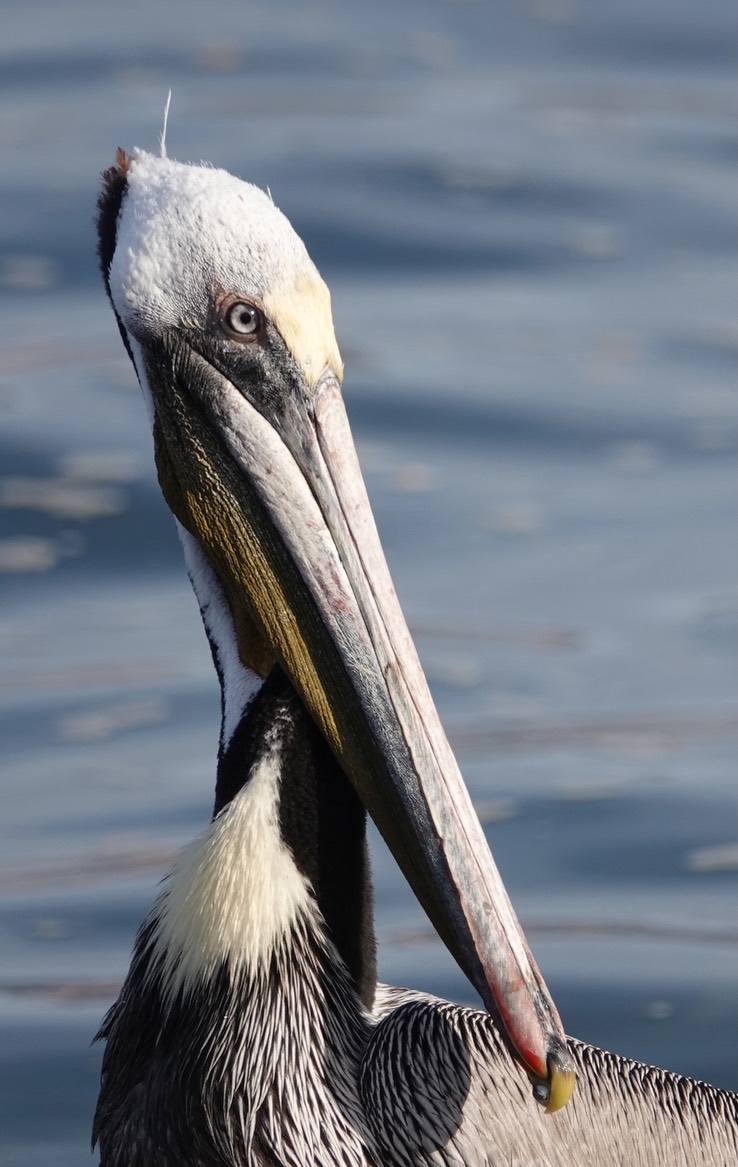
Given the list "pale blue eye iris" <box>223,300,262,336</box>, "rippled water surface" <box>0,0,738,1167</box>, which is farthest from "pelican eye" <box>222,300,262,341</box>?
"rippled water surface" <box>0,0,738,1167</box>

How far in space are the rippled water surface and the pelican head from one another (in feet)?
6.53

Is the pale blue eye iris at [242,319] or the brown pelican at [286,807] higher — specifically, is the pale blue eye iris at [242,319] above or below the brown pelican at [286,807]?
above

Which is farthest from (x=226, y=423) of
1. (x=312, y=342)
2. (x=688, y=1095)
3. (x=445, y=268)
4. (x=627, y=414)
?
(x=445, y=268)

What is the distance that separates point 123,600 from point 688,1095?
467cm

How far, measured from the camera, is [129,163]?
3865 millimetres

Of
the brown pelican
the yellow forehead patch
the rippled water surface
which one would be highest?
the rippled water surface

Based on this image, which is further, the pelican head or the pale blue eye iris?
the pale blue eye iris

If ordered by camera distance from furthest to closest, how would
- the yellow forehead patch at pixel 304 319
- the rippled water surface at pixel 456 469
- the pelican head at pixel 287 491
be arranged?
1. the rippled water surface at pixel 456 469
2. the yellow forehead patch at pixel 304 319
3. the pelican head at pixel 287 491

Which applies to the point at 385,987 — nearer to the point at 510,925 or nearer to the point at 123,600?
the point at 510,925

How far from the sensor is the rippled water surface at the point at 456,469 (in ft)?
20.4

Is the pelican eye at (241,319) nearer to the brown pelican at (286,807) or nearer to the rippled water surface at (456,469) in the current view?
the brown pelican at (286,807)

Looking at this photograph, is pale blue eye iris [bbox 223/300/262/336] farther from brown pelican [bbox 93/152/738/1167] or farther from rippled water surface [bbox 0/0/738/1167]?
rippled water surface [bbox 0/0/738/1167]

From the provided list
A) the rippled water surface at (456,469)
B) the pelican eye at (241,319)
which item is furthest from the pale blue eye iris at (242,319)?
the rippled water surface at (456,469)

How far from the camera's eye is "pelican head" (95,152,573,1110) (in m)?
3.51
